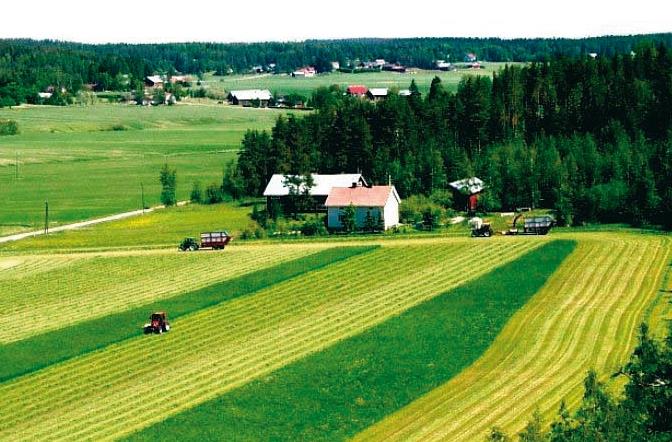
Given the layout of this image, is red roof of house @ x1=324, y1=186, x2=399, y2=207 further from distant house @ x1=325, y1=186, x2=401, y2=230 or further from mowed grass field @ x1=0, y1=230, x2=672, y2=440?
mowed grass field @ x1=0, y1=230, x2=672, y2=440

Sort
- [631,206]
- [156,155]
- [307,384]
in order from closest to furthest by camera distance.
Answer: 1. [307,384]
2. [631,206]
3. [156,155]

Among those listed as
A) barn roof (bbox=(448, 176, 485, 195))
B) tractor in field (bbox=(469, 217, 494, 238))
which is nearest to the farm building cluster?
barn roof (bbox=(448, 176, 485, 195))

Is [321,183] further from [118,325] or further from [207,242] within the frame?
[118,325]

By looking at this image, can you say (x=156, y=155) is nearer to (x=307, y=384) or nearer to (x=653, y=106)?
(x=653, y=106)

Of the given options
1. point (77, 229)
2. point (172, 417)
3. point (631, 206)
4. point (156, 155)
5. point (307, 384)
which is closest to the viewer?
point (172, 417)

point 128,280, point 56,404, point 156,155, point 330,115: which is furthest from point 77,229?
point 156,155

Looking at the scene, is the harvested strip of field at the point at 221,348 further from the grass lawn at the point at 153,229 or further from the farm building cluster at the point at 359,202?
the grass lawn at the point at 153,229

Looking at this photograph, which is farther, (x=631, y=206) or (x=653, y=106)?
(x=653, y=106)
